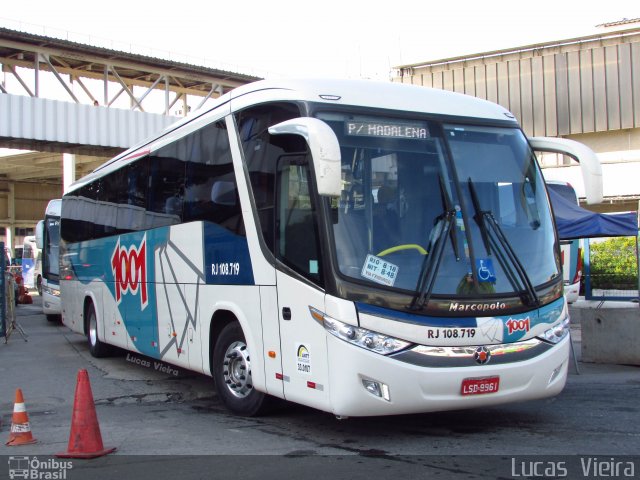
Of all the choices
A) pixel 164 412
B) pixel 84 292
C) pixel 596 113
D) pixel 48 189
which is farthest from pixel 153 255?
pixel 48 189

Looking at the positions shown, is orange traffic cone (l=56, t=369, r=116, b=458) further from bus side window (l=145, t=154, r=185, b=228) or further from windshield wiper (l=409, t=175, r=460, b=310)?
bus side window (l=145, t=154, r=185, b=228)

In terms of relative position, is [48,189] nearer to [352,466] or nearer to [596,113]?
[596,113]

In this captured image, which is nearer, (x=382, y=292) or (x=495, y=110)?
(x=382, y=292)

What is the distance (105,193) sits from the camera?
13328 mm

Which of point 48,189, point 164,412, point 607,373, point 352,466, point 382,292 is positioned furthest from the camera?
point 48,189

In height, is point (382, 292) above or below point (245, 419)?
above

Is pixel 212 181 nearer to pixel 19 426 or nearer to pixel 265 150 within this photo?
pixel 265 150

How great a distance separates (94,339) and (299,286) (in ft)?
27.8

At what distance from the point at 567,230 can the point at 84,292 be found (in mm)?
9275

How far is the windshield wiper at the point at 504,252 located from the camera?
22.0 ft

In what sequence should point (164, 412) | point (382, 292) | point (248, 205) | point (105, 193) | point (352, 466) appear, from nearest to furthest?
1. point (352, 466)
2. point (382, 292)
3. point (248, 205)
4. point (164, 412)
5. point (105, 193)

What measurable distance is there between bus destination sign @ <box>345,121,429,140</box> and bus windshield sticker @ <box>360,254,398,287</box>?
47.5 inches

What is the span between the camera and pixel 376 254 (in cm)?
637

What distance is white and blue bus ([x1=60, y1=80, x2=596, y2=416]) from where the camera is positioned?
6.22m
